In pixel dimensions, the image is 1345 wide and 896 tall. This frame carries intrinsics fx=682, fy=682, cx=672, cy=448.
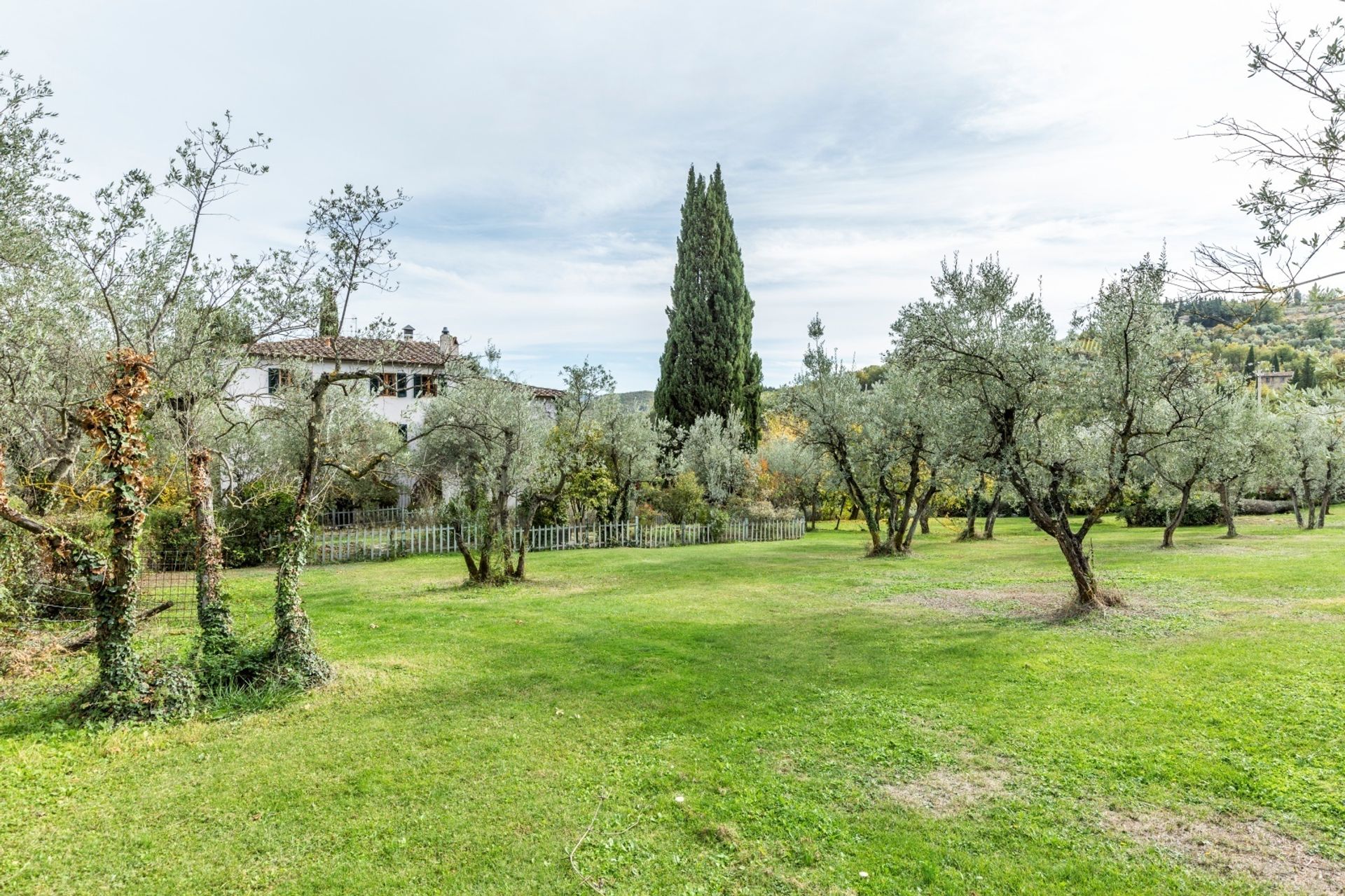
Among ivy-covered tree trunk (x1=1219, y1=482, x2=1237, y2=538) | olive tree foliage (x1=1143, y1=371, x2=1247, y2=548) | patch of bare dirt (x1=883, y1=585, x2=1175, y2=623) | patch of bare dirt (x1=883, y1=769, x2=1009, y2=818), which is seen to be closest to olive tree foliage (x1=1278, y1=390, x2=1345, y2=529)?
ivy-covered tree trunk (x1=1219, y1=482, x2=1237, y2=538)

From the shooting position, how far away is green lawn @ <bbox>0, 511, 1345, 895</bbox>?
193 inches

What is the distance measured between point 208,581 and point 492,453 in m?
9.32

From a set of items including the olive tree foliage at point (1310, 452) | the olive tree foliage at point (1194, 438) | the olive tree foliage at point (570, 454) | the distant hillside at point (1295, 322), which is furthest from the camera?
the olive tree foliage at point (1310, 452)

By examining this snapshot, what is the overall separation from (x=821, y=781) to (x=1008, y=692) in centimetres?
378

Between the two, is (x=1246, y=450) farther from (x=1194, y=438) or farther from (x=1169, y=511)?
(x=1194, y=438)

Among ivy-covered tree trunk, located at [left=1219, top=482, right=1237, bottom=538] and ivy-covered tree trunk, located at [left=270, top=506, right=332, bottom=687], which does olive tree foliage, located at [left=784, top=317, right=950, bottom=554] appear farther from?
ivy-covered tree trunk, located at [left=270, top=506, right=332, bottom=687]

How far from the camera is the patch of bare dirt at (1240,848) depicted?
467 centimetres

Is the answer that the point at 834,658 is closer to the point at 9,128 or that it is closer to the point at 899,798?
the point at 899,798

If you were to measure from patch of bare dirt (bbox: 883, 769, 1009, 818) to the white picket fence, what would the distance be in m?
16.8

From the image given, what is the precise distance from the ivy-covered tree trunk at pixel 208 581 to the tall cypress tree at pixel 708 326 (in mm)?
31276

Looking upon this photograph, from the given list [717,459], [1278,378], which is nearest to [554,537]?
[717,459]

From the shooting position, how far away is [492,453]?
17812mm

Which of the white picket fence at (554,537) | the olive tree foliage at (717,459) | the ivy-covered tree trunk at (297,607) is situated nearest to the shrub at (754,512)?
the white picket fence at (554,537)

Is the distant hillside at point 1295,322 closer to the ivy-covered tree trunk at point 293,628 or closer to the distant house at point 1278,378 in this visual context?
the ivy-covered tree trunk at point 293,628
